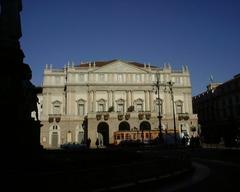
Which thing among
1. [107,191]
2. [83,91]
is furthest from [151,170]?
[83,91]

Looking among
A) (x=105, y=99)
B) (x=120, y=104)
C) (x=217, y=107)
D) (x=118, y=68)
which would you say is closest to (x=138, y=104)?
(x=120, y=104)

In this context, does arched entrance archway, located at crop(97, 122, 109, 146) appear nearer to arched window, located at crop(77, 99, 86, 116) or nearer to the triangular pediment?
arched window, located at crop(77, 99, 86, 116)

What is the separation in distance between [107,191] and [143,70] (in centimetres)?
5669

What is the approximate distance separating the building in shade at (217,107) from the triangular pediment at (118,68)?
803 inches

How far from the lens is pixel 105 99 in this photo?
207 feet

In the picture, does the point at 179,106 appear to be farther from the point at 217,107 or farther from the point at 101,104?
the point at 101,104

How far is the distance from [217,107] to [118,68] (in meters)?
29.0

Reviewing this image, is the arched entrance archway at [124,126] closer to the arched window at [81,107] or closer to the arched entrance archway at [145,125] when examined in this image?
the arched entrance archway at [145,125]

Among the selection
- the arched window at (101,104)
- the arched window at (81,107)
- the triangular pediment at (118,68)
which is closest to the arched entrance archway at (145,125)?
the arched window at (101,104)

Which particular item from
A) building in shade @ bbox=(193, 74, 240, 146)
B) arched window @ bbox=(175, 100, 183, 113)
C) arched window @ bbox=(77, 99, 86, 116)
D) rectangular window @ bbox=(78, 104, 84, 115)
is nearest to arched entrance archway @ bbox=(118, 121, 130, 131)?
arched window @ bbox=(77, 99, 86, 116)

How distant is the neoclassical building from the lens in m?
60.0

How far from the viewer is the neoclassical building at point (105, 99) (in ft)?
197

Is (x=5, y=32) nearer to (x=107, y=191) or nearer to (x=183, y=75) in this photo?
(x=107, y=191)

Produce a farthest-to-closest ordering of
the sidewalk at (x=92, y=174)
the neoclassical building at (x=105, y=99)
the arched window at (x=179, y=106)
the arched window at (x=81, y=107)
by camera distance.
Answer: the arched window at (x=179, y=106) → the arched window at (x=81, y=107) → the neoclassical building at (x=105, y=99) → the sidewalk at (x=92, y=174)
